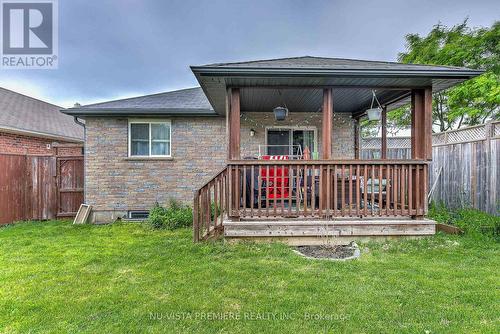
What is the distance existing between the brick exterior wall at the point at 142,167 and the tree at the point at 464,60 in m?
8.65

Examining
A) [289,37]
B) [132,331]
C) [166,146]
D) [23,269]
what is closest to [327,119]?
[132,331]

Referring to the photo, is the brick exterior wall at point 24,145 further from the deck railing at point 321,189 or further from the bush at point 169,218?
the deck railing at point 321,189

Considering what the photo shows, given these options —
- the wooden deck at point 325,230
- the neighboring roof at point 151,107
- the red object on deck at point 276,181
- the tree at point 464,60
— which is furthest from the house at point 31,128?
the tree at point 464,60

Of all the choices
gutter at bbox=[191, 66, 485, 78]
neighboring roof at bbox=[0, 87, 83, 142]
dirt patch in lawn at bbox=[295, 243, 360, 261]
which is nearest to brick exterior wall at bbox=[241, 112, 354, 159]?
gutter at bbox=[191, 66, 485, 78]

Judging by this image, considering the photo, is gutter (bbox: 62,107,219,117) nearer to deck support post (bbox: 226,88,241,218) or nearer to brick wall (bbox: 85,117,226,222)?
brick wall (bbox: 85,117,226,222)

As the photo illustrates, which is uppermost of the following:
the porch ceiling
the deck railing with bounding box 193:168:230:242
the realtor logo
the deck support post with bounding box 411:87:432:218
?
the realtor logo

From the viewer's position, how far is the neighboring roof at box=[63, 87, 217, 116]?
703 centimetres

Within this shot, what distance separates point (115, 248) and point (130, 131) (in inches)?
145

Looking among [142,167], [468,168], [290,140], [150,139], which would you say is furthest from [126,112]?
[468,168]

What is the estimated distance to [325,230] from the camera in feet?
15.2

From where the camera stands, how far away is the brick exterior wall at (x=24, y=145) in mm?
8781

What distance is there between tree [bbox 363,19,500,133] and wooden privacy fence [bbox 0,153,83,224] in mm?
12502

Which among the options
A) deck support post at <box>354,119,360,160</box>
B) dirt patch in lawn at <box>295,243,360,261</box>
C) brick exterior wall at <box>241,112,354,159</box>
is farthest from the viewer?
deck support post at <box>354,119,360,160</box>

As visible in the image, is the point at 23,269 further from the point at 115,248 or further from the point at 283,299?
the point at 283,299
